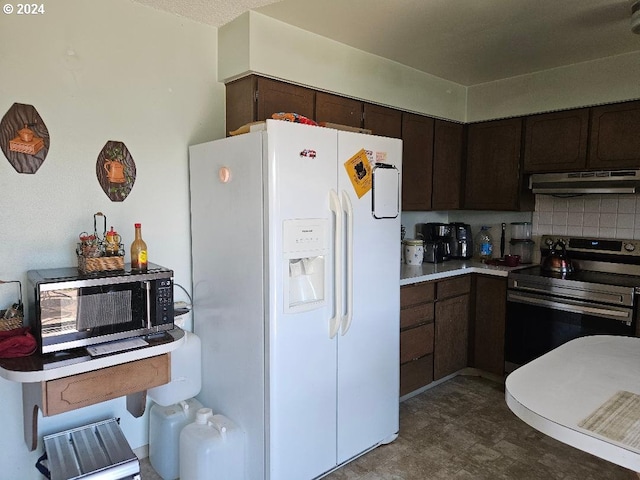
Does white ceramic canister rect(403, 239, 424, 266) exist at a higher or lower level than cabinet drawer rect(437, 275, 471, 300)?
higher

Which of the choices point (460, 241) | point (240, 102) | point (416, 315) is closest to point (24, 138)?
point (240, 102)

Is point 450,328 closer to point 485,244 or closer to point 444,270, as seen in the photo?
point 444,270

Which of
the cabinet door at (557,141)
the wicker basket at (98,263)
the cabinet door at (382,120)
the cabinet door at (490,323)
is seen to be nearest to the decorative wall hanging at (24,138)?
the wicker basket at (98,263)

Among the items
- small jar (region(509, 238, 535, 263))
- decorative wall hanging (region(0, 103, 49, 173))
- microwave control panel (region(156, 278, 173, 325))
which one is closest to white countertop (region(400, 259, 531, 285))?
small jar (region(509, 238, 535, 263))

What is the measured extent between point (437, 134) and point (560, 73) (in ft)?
3.16

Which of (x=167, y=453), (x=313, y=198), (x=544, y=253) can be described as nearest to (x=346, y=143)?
(x=313, y=198)

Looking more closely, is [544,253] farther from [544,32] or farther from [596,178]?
[544,32]

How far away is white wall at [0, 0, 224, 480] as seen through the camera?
2.01 meters

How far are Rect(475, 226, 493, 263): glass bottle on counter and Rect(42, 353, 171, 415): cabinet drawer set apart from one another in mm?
2920

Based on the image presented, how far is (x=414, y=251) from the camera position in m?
3.52

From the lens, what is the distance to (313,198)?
6.81ft

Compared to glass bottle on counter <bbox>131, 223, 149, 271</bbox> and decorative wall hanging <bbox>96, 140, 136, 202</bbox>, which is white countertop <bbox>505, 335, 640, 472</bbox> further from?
decorative wall hanging <bbox>96, 140, 136, 202</bbox>

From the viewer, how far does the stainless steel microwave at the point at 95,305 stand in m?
1.74

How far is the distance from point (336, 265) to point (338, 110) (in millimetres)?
1200
